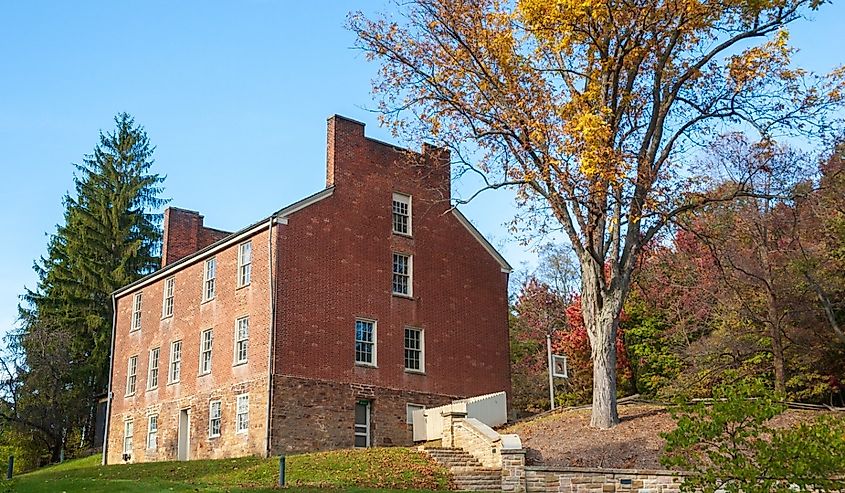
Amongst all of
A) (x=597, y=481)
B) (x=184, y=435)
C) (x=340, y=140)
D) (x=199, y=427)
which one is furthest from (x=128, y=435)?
(x=597, y=481)

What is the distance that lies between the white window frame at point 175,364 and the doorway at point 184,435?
1.41 m

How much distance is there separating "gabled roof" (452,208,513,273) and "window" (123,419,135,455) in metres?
14.6

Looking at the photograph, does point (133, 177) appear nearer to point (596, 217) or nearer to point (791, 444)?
point (596, 217)

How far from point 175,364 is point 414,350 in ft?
29.3

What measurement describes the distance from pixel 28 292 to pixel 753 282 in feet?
134

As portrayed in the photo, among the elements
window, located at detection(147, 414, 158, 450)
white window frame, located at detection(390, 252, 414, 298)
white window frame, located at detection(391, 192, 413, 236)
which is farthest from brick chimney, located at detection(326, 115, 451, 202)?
window, located at detection(147, 414, 158, 450)

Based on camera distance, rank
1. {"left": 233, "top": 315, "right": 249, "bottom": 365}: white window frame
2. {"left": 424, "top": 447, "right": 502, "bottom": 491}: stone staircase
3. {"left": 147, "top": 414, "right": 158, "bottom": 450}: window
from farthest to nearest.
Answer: {"left": 147, "top": 414, "right": 158, "bottom": 450}: window → {"left": 233, "top": 315, "right": 249, "bottom": 365}: white window frame → {"left": 424, "top": 447, "right": 502, "bottom": 491}: stone staircase

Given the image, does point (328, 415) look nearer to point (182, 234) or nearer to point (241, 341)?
point (241, 341)

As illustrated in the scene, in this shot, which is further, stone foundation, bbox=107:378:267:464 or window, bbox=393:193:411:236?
window, bbox=393:193:411:236

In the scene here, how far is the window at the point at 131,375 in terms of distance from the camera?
36234mm

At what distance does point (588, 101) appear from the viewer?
76.0 ft

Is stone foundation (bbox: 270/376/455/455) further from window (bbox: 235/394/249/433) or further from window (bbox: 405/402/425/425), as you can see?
window (bbox: 235/394/249/433)

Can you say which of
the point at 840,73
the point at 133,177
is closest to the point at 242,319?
the point at 840,73

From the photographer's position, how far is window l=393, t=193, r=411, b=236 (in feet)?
103
